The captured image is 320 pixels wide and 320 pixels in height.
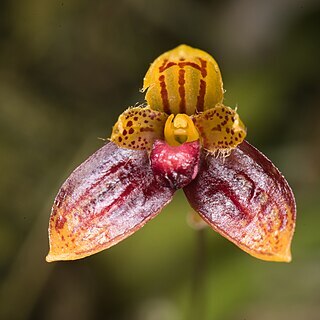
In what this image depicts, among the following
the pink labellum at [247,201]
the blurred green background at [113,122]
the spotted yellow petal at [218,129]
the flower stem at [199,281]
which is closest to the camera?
the pink labellum at [247,201]

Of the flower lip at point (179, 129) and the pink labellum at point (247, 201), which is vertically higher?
the flower lip at point (179, 129)

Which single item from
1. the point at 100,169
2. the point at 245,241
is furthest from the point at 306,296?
the point at 100,169

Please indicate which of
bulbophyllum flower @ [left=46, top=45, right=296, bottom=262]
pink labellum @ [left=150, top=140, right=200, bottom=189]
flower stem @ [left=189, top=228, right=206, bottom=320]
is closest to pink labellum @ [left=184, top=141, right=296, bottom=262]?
bulbophyllum flower @ [left=46, top=45, right=296, bottom=262]

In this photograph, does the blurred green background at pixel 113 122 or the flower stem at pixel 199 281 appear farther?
the blurred green background at pixel 113 122

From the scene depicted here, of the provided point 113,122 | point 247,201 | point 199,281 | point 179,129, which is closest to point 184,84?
point 179,129

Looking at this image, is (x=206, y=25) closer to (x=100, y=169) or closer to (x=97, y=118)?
(x=97, y=118)

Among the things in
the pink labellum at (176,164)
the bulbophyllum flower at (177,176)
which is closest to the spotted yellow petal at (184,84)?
the bulbophyllum flower at (177,176)

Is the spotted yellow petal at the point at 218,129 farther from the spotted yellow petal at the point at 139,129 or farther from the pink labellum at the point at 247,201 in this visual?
the spotted yellow petal at the point at 139,129

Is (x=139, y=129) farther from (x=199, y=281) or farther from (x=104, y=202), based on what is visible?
(x=199, y=281)
